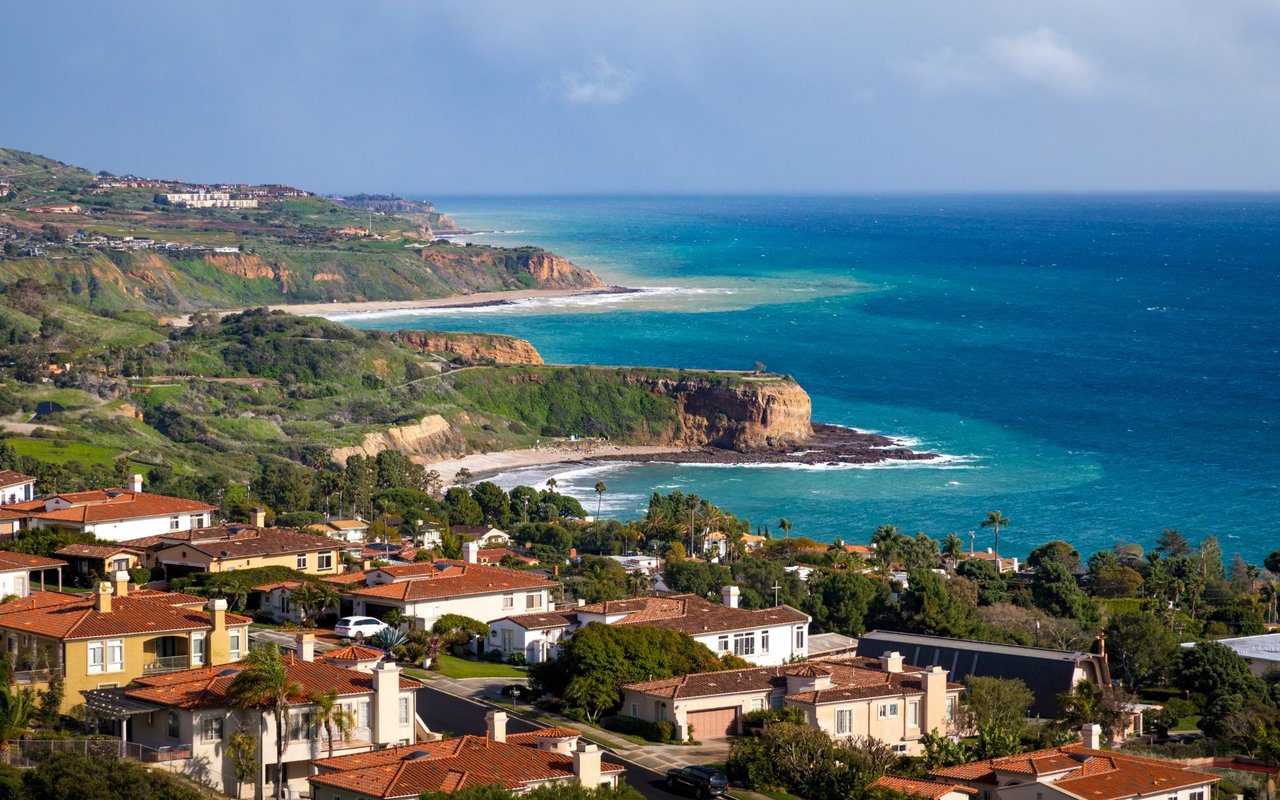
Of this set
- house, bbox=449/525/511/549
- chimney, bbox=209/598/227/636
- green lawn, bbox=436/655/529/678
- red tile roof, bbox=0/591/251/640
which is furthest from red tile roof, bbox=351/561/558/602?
house, bbox=449/525/511/549

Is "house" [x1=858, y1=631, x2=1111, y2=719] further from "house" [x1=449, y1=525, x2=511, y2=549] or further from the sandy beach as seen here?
the sandy beach

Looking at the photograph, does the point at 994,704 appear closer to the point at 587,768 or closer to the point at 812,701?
the point at 812,701

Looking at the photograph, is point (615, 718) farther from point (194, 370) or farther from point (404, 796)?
point (194, 370)

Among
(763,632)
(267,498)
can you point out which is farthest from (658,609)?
(267,498)

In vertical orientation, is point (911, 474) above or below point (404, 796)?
below

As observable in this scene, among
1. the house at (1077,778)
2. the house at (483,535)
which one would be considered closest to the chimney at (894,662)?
the house at (1077,778)

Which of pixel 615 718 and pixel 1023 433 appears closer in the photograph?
pixel 615 718

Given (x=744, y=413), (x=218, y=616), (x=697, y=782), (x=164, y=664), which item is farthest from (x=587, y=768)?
(x=744, y=413)
